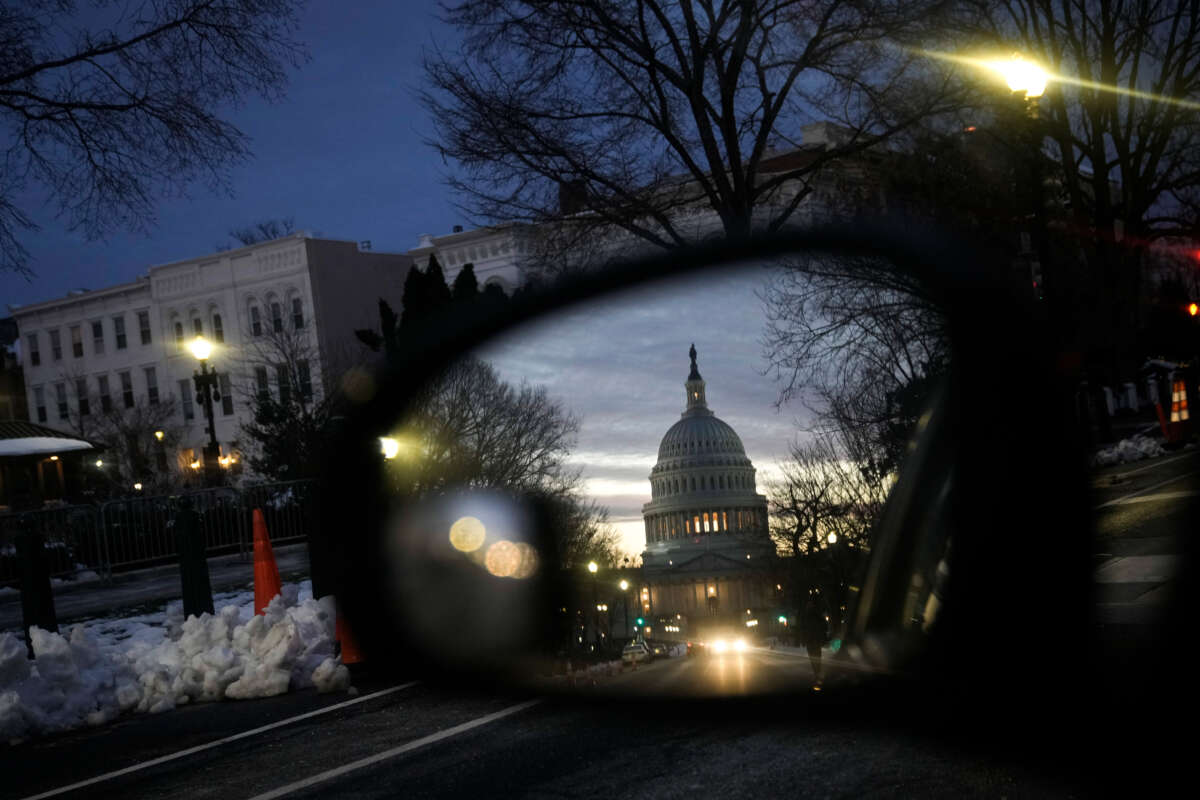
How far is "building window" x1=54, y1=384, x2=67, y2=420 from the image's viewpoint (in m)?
66.7

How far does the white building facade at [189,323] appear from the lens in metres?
59.7

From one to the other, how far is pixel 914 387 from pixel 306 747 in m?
2.31

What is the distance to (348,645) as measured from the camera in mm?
3320

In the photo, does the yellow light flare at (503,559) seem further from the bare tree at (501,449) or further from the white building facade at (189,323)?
the white building facade at (189,323)

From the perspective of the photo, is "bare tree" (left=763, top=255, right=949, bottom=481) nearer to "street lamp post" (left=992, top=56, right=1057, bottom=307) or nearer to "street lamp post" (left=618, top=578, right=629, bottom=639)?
"street lamp post" (left=618, top=578, right=629, bottom=639)

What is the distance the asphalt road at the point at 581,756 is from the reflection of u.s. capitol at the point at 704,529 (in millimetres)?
147

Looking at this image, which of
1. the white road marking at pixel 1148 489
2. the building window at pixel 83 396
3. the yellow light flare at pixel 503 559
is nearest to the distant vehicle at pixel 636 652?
the yellow light flare at pixel 503 559

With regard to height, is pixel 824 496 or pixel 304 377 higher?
pixel 304 377

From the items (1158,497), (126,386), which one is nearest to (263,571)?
(1158,497)

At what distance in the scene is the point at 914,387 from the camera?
→ 7.75 feet

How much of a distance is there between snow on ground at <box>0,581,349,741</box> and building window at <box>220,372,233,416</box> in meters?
55.8

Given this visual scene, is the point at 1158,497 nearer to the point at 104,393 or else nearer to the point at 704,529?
the point at 704,529

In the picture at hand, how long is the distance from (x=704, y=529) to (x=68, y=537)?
1682 centimetres

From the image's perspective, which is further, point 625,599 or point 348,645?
point 348,645
